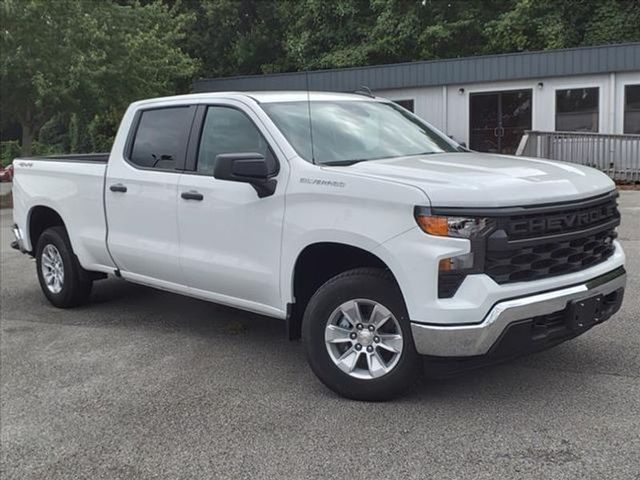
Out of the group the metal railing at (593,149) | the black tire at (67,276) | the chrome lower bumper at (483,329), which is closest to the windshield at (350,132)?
the chrome lower bumper at (483,329)

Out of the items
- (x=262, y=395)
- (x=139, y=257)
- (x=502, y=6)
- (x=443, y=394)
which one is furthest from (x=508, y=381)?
(x=502, y=6)

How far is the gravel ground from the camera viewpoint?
3.49m

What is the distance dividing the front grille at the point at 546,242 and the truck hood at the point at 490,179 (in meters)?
0.08

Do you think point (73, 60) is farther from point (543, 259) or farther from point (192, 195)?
point (543, 259)

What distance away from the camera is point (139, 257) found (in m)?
5.65

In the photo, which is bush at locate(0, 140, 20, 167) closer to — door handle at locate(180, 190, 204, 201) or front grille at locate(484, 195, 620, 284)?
door handle at locate(180, 190, 204, 201)

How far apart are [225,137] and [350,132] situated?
→ 90 centimetres

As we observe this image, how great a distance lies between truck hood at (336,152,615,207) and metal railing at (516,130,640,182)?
13.1m

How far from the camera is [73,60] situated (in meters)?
19.0

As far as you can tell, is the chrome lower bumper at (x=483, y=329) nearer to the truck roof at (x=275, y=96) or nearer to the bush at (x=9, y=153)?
the truck roof at (x=275, y=96)

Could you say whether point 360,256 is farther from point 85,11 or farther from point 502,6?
point 502,6

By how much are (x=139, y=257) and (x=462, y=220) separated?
2.93 metres

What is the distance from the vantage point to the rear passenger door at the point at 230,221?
4.59 m

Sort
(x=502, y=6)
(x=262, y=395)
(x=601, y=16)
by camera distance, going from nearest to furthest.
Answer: (x=262, y=395) → (x=601, y=16) → (x=502, y=6)
